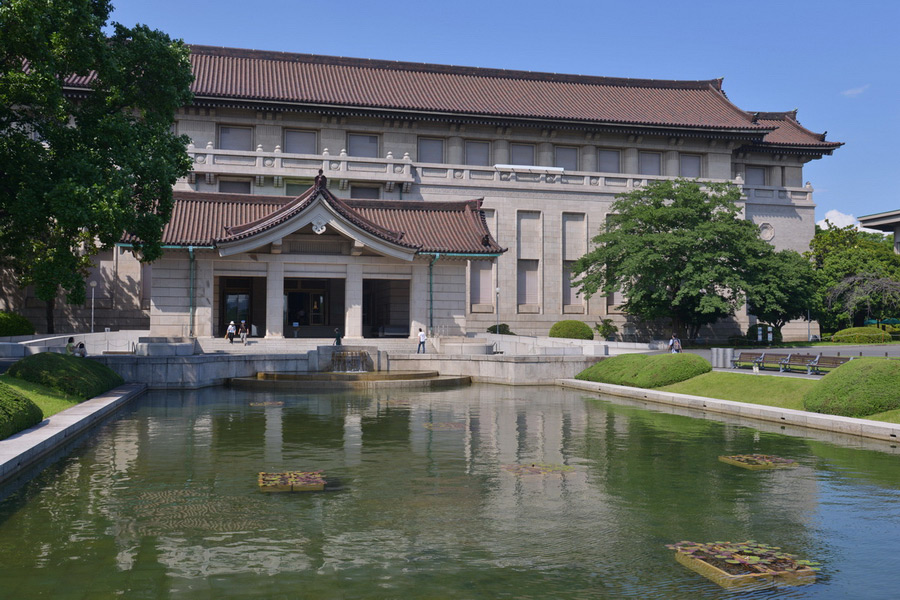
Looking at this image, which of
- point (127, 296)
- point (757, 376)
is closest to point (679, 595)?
point (757, 376)

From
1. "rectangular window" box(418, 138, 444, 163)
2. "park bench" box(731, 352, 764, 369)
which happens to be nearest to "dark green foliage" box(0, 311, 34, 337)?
"rectangular window" box(418, 138, 444, 163)

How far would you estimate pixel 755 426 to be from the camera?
1777 centimetres

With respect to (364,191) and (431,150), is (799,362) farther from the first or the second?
(431,150)

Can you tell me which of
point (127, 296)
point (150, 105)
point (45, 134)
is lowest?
point (127, 296)

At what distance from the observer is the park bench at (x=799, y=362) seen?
24.1 meters

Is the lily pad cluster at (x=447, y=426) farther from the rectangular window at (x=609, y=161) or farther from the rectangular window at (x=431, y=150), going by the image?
the rectangular window at (x=609, y=161)

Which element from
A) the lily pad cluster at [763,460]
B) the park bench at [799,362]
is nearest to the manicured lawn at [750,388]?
the park bench at [799,362]

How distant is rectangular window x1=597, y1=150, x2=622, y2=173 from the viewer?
5457cm

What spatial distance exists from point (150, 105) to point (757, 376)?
22.3 metres

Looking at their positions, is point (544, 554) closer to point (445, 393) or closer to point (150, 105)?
point (445, 393)

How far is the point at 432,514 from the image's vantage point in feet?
30.3

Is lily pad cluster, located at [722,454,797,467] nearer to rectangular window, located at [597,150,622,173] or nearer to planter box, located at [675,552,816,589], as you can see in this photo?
planter box, located at [675,552,816,589]

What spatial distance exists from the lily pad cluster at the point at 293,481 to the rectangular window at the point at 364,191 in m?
38.6

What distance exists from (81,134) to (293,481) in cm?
1656
